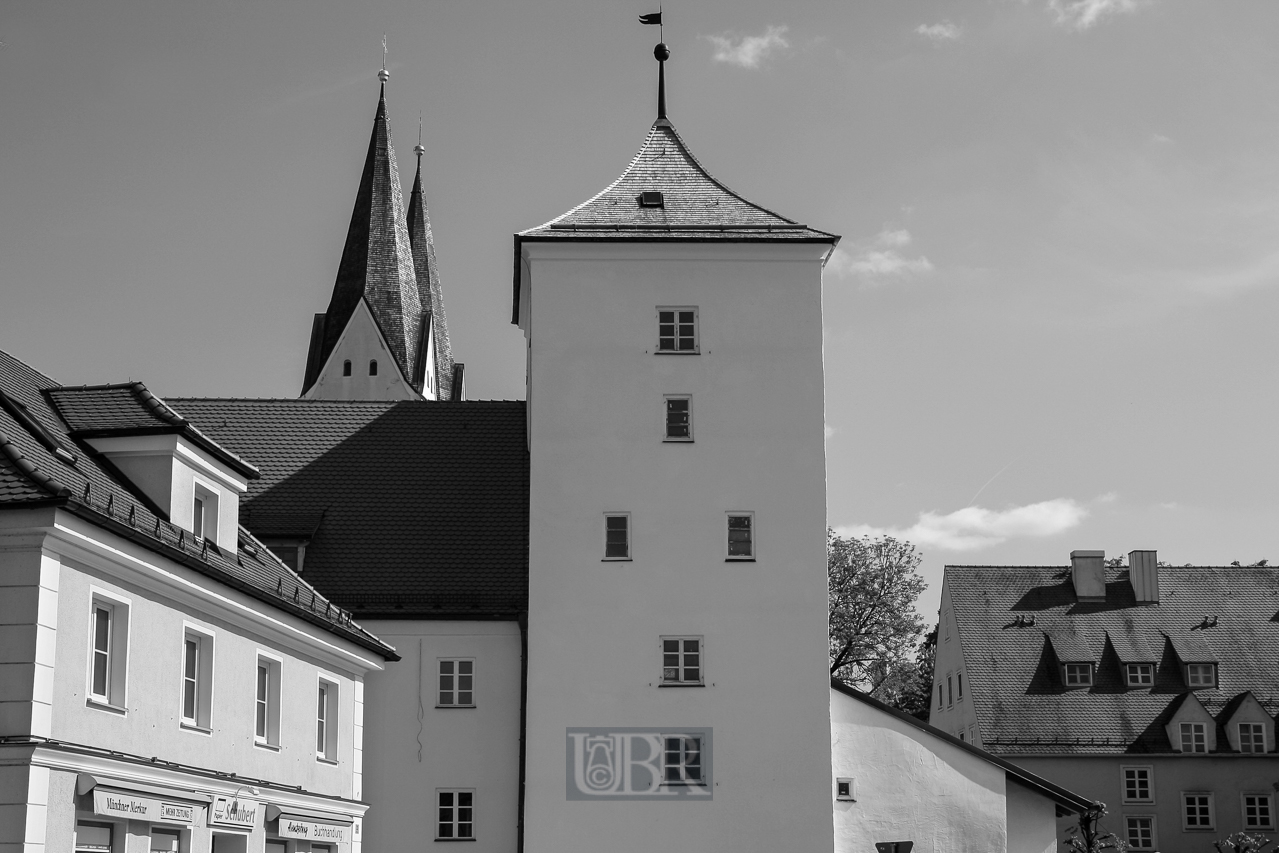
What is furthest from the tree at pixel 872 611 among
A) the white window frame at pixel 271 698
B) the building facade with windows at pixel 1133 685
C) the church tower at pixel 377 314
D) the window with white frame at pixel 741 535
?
the white window frame at pixel 271 698

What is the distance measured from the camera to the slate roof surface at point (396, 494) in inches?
1212

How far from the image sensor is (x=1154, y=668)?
168 ft

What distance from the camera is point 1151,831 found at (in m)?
49.2

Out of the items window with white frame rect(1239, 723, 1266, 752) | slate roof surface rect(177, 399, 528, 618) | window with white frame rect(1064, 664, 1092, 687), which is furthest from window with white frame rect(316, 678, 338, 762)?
window with white frame rect(1239, 723, 1266, 752)

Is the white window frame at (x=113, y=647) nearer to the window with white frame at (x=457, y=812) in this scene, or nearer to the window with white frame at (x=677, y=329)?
the window with white frame at (x=457, y=812)

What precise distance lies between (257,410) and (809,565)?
41.1 feet

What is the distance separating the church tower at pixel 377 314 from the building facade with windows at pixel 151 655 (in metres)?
35.2

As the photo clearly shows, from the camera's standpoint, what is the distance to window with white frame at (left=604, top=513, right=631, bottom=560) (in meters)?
30.3

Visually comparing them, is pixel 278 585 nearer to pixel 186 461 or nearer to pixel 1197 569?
pixel 186 461

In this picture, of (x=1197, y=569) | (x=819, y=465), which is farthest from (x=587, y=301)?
(x=1197, y=569)

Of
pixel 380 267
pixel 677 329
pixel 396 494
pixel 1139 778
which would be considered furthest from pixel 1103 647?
pixel 380 267

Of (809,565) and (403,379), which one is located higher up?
(403,379)

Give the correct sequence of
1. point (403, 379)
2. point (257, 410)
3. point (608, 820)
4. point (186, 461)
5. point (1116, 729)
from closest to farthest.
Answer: point (186, 461)
point (608, 820)
point (257, 410)
point (1116, 729)
point (403, 379)

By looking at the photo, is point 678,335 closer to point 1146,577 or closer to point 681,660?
point 681,660
